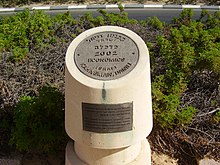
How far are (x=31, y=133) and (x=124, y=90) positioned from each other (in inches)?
72.4

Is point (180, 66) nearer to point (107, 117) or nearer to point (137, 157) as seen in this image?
point (137, 157)

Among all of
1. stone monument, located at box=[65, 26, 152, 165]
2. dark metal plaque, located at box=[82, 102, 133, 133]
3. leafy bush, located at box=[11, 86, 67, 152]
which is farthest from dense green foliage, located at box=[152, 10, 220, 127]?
leafy bush, located at box=[11, 86, 67, 152]

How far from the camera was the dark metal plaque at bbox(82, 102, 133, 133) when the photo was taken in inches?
168

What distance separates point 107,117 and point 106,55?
69 centimetres

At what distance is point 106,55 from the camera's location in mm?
4473

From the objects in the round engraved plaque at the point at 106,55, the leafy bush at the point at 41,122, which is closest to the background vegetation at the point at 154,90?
the leafy bush at the point at 41,122

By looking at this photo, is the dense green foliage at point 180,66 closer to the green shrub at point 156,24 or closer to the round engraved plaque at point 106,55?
the green shrub at point 156,24

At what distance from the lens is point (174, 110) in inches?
216

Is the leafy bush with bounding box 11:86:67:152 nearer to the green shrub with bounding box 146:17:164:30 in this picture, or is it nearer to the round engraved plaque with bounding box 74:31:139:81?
the round engraved plaque with bounding box 74:31:139:81

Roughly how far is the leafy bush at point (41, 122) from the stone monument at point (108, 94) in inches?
31.1

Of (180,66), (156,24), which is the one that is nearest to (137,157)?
(180,66)

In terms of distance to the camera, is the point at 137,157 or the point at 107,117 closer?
the point at 107,117

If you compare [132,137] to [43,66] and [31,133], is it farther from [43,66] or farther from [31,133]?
[43,66]

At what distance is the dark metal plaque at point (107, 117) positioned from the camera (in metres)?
4.27
